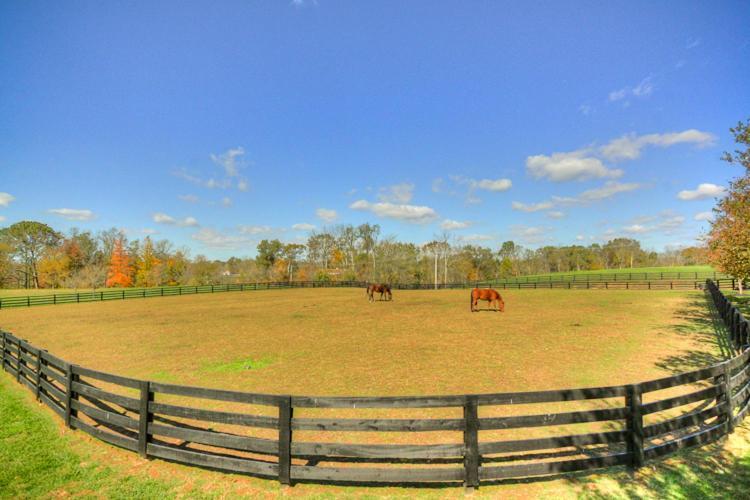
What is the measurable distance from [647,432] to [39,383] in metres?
12.7

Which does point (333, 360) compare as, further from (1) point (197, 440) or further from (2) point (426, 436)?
(1) point (197, 440)

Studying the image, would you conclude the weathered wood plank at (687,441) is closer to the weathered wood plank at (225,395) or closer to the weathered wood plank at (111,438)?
the weathered wood plank at (225,395)

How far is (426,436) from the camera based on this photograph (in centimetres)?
632

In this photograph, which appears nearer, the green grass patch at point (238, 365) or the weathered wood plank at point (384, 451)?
the weathered wood plank at point (384, 451)

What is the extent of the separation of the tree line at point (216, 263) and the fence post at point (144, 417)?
176 feet

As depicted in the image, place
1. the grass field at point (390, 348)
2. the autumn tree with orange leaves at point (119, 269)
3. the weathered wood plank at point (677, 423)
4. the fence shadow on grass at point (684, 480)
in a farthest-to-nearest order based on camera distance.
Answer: the autumn tree with orange leaves at point (119, 269)
the grass field at point (390, 348)
the weathered wood plank at point (677, 423)
the fence shadow on grass at point (684, 480)

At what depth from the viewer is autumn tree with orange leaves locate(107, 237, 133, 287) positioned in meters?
69.8

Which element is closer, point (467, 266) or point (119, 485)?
point (119, 485)

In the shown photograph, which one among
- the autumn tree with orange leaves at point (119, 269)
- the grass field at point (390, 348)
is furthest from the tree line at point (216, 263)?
the grass field at point (390, 348)

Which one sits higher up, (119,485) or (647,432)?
(647,432)

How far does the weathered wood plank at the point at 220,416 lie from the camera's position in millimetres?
4836

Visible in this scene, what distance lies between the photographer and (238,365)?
11.3 meters

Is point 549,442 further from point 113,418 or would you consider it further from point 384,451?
point 113,418

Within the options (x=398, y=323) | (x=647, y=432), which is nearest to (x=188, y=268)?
(x=398, y=323)
